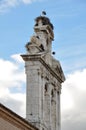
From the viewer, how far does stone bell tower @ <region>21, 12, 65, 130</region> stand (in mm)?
45562

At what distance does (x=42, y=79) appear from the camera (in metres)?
47.3

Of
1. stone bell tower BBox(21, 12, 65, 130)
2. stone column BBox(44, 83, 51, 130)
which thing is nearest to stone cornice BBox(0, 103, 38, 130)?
stone bell tower BBox(21, 12, 65, 130)

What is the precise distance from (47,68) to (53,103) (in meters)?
4.00

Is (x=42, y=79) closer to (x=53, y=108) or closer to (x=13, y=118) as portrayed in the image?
(x=53, y=108)

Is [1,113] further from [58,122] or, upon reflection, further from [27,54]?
[58,122]

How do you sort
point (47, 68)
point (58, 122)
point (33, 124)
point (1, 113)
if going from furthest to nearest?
1. point (58, 122)
2. point (47, 68)
3. point (33, 124)
4. point (1, 113)

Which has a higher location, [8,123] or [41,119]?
[41,119]

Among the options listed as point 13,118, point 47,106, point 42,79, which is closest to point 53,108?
point 47,106

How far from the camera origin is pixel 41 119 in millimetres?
45906

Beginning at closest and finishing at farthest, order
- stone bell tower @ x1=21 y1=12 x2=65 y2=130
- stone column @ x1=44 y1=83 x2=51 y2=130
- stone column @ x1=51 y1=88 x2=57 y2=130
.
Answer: stone bell tower @ x1=21 y1=12 x2=65 y2=130, stone column @ x1=44 y1=83 x2=51 y2=130, stone column @ x1=51 y1=88 x2=57 y2=130

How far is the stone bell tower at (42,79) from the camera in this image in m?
45.6

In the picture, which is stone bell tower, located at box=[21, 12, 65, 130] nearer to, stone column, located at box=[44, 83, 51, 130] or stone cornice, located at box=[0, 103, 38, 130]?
stone column, located at box=[44, 83, 51, 130]

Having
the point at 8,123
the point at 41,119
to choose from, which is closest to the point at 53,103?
the point at 41,119

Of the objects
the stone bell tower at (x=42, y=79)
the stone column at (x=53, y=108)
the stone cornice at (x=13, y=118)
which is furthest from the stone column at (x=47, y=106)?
the stone cornice at (x=13, y=118)
